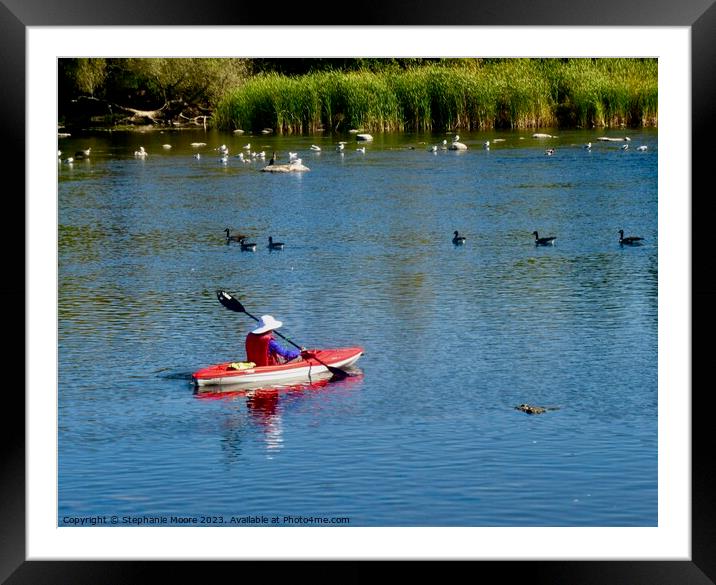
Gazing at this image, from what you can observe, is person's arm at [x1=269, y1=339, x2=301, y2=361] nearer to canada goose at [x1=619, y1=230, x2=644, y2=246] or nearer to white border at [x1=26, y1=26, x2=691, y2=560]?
white border at [x1=26, y1=26, x2=691, y2=560]

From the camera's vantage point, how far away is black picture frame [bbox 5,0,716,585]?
7434mm

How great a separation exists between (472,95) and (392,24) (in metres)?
14.7

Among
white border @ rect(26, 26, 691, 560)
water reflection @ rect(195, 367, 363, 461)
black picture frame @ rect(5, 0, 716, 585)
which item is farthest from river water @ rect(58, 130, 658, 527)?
black picture frame @ rect(5, 0, 716, 585)

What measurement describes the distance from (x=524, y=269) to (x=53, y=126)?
833 cm

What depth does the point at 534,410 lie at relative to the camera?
36.8ft

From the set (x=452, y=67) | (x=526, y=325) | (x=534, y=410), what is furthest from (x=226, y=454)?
(x=452, y=67)

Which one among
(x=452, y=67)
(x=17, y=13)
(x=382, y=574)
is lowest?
(x=382, y=574)

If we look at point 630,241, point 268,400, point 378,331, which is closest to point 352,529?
point 268,400

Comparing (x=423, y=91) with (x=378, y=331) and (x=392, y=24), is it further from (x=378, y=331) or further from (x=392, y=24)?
(x=392, y=24)

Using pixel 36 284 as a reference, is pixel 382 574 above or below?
below

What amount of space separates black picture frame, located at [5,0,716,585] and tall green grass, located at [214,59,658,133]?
45.4ft

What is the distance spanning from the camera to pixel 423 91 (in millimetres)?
21547

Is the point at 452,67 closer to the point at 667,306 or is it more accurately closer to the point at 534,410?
the point at 534,410

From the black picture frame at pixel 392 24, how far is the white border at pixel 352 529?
78mm
